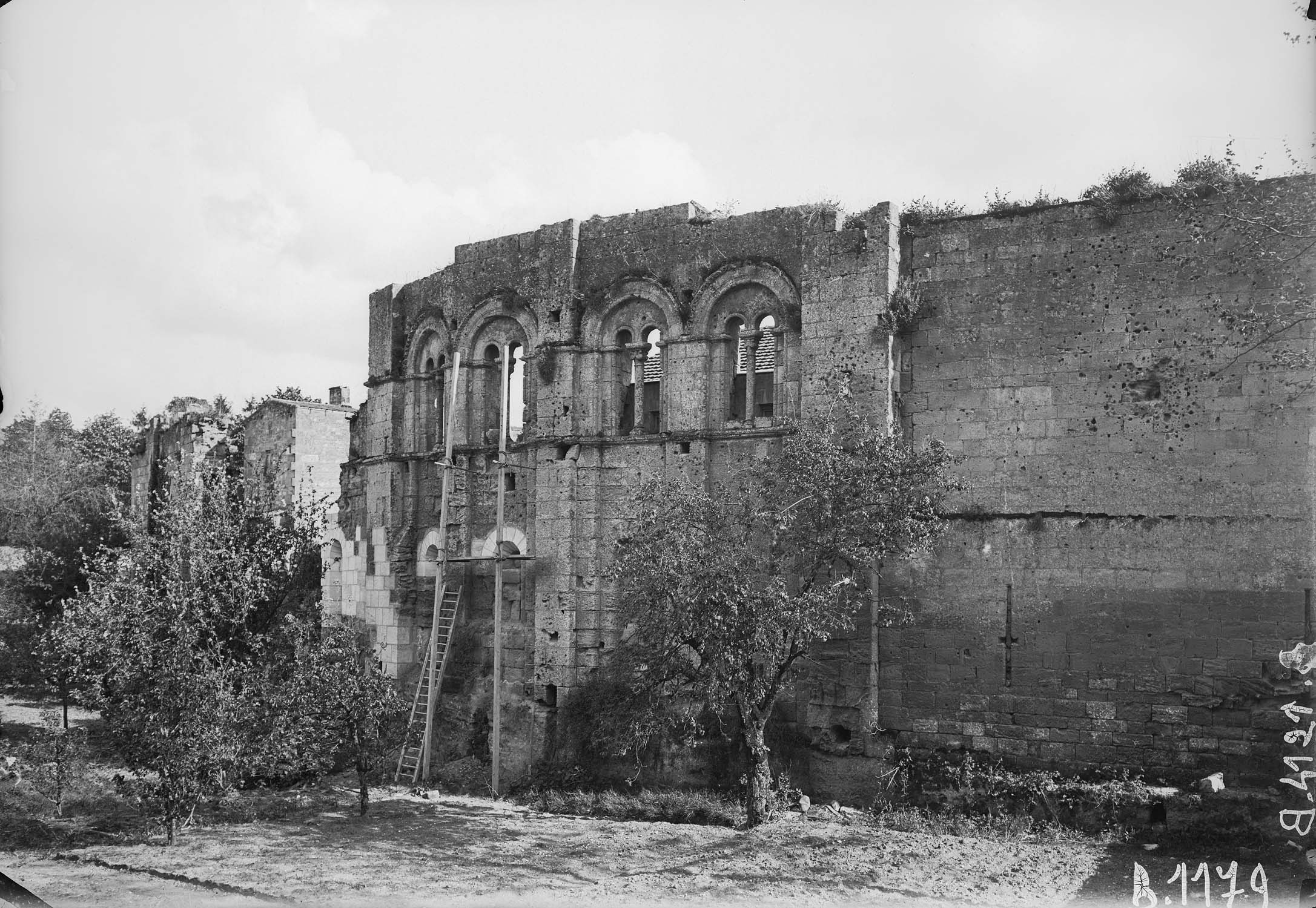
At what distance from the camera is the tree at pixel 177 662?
44.1 ft

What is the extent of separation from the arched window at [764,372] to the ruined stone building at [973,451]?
0.10 feet

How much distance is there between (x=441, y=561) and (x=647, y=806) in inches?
225

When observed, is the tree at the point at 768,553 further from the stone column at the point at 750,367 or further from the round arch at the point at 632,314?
the round arch at the point at 632,314

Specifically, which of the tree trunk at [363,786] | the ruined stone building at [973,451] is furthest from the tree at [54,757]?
the ruined stone building at [973,451]

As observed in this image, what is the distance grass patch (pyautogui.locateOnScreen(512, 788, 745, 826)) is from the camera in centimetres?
1395

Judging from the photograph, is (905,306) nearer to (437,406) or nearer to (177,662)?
(437,406)

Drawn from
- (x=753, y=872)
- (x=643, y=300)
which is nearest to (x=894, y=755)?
(x=753, y=872)

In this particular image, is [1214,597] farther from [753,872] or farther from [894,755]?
[753,872]

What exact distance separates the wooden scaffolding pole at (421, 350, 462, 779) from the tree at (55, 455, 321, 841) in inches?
100

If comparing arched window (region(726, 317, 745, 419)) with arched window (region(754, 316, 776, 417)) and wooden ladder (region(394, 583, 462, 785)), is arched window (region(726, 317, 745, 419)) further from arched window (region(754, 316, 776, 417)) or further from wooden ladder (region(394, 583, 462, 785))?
wooden ladder (region(394, 583, 462, 785))

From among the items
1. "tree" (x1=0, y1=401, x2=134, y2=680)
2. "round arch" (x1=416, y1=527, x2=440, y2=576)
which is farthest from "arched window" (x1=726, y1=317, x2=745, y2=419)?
"tree" (x1=0, y1=401, x2=134, y2=680)

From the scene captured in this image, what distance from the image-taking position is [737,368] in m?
16.2

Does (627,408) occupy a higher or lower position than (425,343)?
lower

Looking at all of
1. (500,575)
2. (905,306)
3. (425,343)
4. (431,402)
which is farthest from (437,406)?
(905,306)
